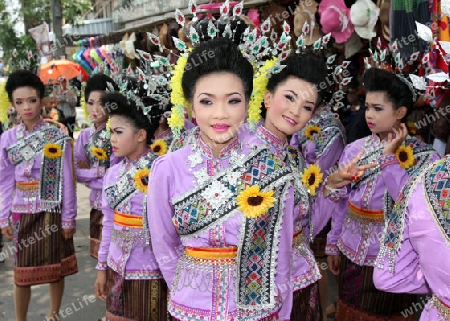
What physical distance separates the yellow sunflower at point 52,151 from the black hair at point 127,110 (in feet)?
3.28

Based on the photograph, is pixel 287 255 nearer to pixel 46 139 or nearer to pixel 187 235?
pixel 187 235

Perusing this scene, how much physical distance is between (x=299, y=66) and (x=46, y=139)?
2439mm

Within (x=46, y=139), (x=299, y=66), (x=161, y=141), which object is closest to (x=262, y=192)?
(x=299, y=66)

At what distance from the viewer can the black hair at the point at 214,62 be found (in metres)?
2.05

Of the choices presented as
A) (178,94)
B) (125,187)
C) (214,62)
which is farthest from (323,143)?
(214,62)

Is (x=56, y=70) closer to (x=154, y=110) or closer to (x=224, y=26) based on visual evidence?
(x=154, y=110)

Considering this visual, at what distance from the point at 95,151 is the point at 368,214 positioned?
2.42m

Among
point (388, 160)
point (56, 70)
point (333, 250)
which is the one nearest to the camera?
point (388, 160)

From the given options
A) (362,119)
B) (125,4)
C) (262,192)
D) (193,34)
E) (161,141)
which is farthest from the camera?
(125,4)

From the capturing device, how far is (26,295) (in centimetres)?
421

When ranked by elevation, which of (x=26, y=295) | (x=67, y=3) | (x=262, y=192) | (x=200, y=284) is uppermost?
(x=67, y=3)

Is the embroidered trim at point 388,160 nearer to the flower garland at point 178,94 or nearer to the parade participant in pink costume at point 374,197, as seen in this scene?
the parade participant in pink costume at point 374,197

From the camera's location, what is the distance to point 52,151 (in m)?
4.17

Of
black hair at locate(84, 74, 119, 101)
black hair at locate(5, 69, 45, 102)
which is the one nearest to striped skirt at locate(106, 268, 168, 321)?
black hair at locate(5, 69, 45, 102)
